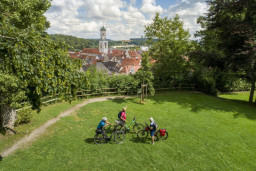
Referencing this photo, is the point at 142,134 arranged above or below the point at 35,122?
below

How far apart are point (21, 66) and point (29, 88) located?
2.78 feet

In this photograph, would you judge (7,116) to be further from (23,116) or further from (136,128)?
(136,128)

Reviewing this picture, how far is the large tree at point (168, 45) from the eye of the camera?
68.0 ft

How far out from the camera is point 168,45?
20.4m

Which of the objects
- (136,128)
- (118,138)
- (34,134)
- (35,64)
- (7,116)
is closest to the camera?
(35,64)

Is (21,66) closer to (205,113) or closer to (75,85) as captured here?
(75,85)

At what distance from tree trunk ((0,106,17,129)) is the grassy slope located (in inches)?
20.7

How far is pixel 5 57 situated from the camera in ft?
11.9

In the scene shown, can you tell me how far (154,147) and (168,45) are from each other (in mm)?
14366

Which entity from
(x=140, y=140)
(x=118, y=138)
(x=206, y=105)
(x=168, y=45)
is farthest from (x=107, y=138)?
(x=168, y=45)

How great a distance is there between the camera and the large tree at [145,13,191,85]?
68.0 feet

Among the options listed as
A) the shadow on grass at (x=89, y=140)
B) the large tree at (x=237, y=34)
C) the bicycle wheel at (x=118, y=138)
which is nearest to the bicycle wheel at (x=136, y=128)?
the bicycle wheel at (x=118, y=138)

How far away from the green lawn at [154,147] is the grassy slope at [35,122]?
4.01 ft

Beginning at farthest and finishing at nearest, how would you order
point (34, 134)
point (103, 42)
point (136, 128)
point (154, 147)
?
point (103, 42) < point (136, 128) < point (34, 134) < point (154, 147)
